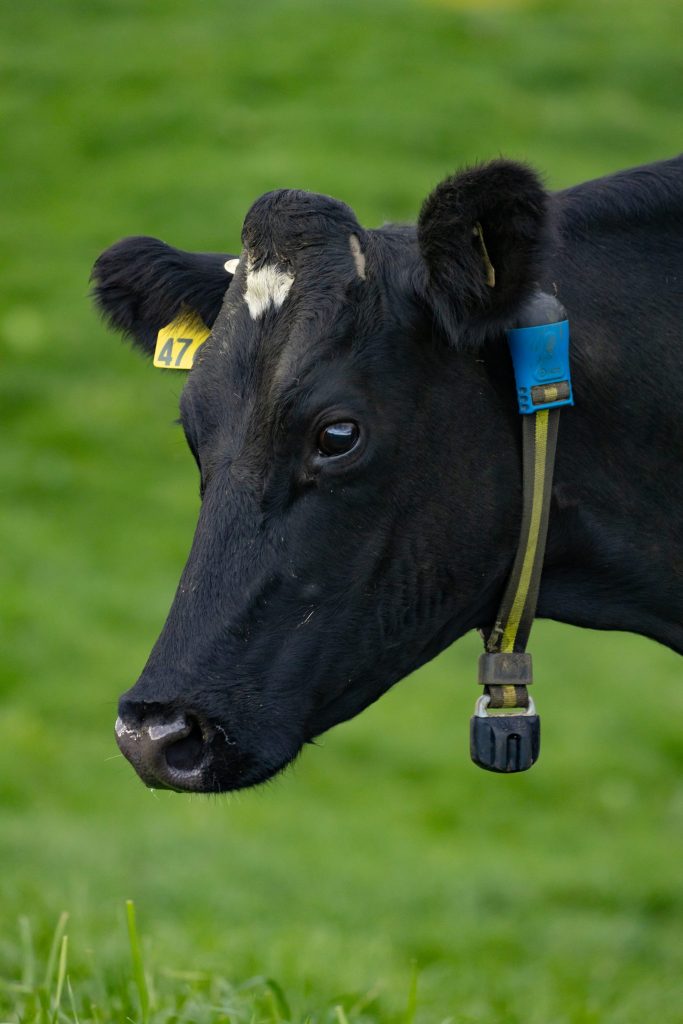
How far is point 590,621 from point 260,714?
98cm

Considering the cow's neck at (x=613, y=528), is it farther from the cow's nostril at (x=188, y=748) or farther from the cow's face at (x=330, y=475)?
the cow's nostril at (x=188, y=748)

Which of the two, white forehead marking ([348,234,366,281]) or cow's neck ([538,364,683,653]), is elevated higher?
white forehead marking ([348,234,366,281])

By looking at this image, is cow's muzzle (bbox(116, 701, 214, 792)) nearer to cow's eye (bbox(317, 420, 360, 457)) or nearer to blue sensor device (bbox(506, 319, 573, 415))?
cow's eye (bbox(317, 420, 360, 457))

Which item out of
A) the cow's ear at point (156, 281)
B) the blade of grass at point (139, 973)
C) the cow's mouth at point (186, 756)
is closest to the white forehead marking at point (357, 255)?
the cow's ear at point (156, 281)

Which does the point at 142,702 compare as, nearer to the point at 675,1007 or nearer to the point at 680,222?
the point at 680,222

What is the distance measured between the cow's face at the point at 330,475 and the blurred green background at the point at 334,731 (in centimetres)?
89

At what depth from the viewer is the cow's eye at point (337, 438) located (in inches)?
142

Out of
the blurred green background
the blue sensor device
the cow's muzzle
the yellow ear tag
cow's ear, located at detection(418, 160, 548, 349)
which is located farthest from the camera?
the blurred green background

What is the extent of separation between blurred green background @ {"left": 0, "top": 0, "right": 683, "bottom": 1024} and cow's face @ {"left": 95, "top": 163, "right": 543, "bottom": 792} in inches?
35.1

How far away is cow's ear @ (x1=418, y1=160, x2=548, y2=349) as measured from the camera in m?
3.54

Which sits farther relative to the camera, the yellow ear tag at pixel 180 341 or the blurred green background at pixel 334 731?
the blurred green background at pixel 334 731

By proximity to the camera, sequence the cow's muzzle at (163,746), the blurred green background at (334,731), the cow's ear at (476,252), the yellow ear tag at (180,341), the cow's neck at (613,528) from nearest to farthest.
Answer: the cow's muzzle at (163,746)
the cow's ear at (476,252)
the cow's neck at (613,528)
the yellow ear tag at (180,341)
the blurred green background at (334,731)

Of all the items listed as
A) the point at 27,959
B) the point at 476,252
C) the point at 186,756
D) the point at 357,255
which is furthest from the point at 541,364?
the point at 27,959

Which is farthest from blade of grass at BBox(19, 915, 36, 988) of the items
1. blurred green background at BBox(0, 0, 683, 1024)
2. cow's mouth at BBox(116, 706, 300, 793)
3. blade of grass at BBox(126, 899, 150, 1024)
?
cow's mouth at BBox(116, 706, 300, 793)
